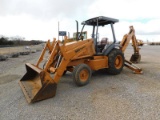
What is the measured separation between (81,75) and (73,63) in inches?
24.7

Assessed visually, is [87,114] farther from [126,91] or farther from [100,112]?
[126,91]

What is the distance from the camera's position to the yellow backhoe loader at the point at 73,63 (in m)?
4.86

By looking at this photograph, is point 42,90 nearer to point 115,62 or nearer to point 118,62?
point 115,62

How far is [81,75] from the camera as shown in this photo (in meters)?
5.82

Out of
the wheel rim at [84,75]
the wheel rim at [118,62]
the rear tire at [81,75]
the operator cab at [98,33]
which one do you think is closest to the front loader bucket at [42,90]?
the rear tire at [81,75]

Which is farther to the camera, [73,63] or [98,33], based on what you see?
[98,33]

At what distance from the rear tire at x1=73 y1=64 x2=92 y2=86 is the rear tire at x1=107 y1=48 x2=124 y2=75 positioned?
144cm

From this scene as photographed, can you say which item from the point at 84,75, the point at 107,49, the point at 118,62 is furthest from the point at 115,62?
the point at 84,75

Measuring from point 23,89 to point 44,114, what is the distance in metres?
1.76

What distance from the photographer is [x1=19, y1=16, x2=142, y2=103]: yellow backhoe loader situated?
15.9 ft

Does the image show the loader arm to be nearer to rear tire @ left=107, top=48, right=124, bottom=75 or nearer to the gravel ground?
the gravel ground

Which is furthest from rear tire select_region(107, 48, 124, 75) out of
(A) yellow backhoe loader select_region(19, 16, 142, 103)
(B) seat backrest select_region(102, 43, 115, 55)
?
(B) seat backrest select_region(102, 43, 115, 55)

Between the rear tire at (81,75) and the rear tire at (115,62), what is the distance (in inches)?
56.6

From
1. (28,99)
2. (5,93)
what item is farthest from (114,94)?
(5,93)
